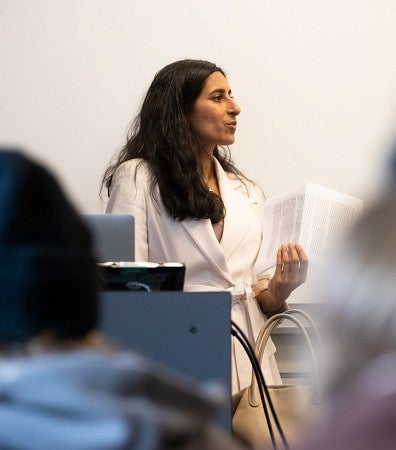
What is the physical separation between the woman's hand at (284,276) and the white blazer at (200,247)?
0.03 metres

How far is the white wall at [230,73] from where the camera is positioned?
330 centimetres

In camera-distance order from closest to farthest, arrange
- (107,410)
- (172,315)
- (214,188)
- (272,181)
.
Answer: (107,410)
(172,315)
(214,188)
(272,181)

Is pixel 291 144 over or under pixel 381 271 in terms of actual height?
under

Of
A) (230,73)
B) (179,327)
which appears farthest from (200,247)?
(179,327)

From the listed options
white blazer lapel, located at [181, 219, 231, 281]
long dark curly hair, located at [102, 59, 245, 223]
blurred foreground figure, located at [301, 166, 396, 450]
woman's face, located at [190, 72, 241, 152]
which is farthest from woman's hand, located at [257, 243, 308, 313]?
blurred foreground figure, located at [301, 166, 396, 450]

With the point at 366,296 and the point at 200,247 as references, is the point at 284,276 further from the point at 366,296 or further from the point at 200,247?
the point at 366,296

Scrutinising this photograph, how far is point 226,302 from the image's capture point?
1.41 meters

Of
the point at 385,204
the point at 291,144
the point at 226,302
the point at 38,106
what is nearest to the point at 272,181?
the point at 291,144

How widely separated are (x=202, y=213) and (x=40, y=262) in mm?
2270

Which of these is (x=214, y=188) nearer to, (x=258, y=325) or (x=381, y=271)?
(x=258, y=325)

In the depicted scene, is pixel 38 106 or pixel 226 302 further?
pixel 38 106

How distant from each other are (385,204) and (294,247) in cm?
210

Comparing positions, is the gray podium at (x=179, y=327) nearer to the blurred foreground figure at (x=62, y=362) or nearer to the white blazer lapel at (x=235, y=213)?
the blurred foreground figure at (x=62, y=362)

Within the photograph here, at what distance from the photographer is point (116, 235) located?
5.66ft
